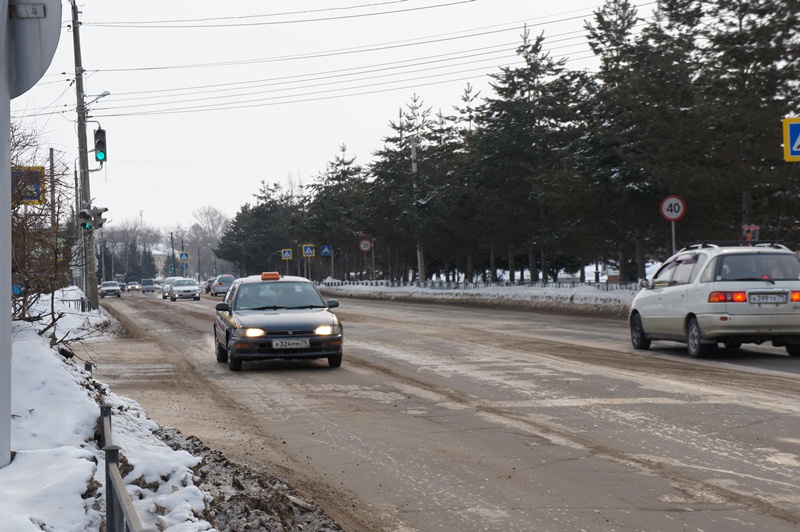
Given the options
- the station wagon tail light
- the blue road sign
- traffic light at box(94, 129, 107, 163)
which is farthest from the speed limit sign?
traffic light at box(94, 129, 107, 163)

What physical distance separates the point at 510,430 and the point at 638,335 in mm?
9030

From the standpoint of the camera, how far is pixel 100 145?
29172 mm

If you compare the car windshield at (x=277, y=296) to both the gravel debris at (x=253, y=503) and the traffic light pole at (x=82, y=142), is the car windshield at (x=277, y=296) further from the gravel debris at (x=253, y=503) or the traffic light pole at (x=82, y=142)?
the traffic light pole at (x=82, y=142)

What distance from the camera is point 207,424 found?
9703 millimetres

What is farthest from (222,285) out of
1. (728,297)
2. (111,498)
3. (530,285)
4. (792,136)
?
(111,498)

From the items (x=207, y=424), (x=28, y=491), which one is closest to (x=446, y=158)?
(x=207, y=424)

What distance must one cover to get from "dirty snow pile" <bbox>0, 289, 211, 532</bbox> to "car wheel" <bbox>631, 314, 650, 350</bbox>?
11315mm

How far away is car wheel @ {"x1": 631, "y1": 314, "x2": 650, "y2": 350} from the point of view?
1723cm

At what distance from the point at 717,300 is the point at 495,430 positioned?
7.36 meters

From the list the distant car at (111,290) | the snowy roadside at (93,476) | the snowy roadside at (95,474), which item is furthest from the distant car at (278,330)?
the distant car at (111,290)

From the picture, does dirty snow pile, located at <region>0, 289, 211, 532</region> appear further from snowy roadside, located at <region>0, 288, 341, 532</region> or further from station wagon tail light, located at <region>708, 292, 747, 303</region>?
station wagon tail light, located at <region>708, 292, 747, 303</region>

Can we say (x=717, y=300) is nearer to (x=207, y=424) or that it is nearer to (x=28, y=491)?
(x=207, y=424)

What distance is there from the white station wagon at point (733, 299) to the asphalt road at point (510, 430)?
45 centimetres

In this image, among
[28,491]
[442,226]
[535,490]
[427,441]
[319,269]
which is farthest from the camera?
[319,269]
